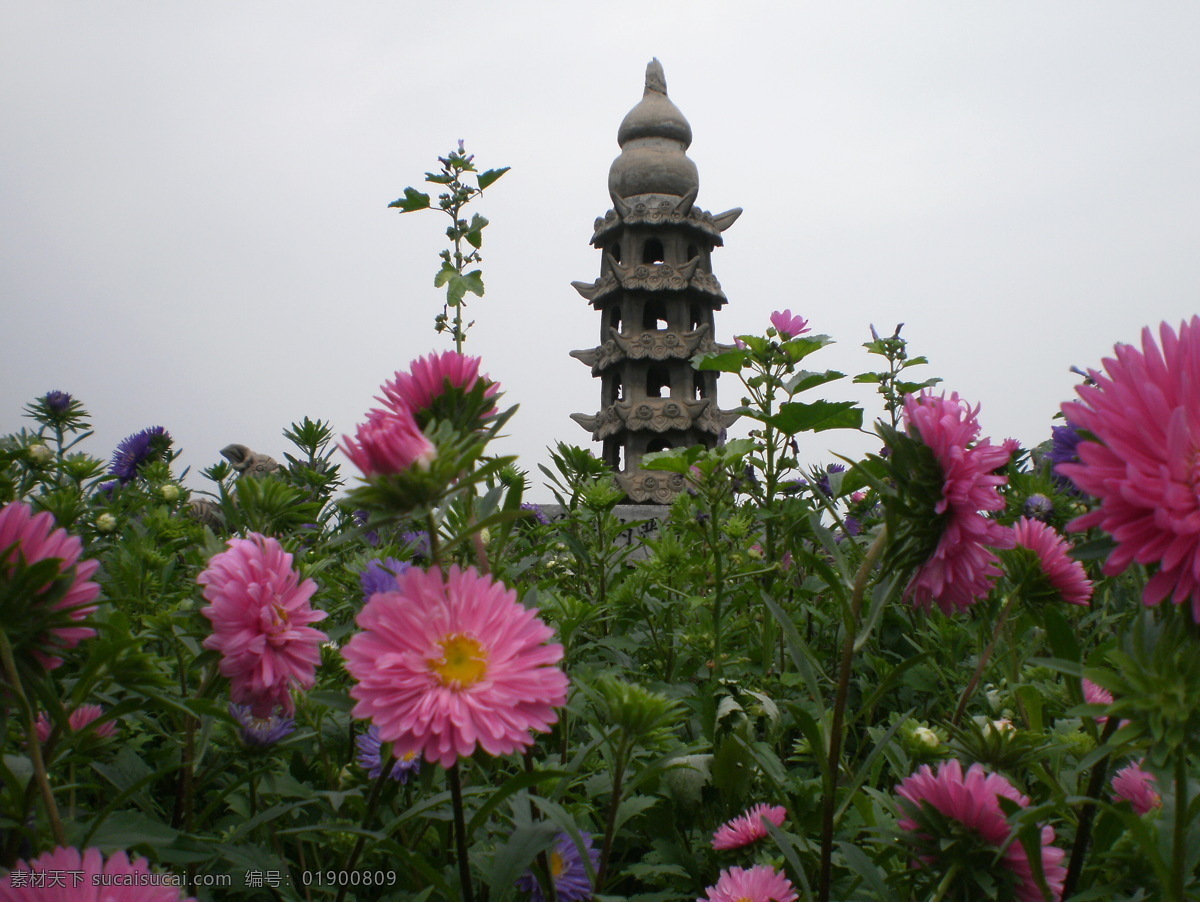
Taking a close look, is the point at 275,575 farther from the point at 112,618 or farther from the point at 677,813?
the point at 677,813

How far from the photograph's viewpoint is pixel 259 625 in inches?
31.2

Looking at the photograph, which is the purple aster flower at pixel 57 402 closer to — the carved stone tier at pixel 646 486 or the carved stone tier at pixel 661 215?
the carved stone tier at pixel 646 486

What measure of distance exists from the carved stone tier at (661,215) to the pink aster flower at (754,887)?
11.6 m

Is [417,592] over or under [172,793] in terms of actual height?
over

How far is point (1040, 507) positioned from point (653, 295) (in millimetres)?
10403

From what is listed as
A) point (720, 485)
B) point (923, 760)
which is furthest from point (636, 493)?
point (923, 760)

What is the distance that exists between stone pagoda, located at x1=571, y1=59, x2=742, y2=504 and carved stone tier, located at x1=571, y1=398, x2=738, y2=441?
2 centimetres

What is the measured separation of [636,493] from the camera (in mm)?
10641

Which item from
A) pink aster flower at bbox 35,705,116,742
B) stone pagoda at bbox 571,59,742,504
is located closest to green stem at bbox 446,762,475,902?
pink aster flower at bbox 35,705,116,742

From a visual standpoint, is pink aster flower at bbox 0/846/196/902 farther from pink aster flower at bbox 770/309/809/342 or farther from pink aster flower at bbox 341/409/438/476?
pink aster flower at bbox 770/309/809/342

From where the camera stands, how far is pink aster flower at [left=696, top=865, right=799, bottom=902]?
2.99 feet

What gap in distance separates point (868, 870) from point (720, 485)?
0.99m

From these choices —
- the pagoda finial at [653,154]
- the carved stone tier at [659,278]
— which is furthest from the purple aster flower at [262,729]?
the pagoda finial at [653,154]

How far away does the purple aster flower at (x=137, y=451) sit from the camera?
2.84 meters
